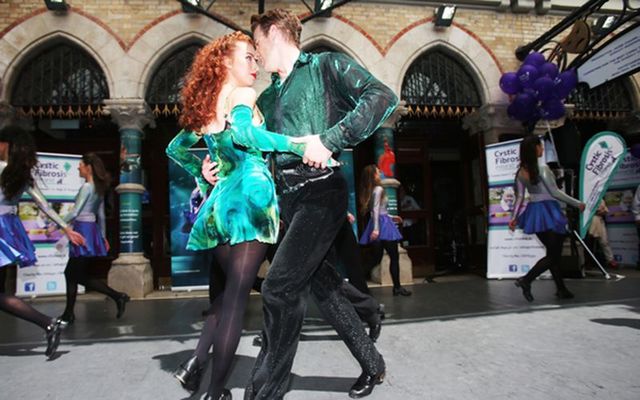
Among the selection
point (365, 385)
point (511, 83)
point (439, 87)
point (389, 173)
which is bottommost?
point (365, 385)

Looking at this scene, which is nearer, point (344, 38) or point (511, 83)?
point (511, 83)

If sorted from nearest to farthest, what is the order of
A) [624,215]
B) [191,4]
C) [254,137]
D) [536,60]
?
[254,137], [191,4], [536,60], [624,215]

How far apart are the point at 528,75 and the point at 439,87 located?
69.0 inches

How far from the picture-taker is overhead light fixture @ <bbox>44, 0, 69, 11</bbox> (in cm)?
680

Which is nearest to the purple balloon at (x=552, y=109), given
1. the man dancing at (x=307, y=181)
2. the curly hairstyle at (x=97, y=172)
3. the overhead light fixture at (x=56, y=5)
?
the man dancing at (x=307, y=181)

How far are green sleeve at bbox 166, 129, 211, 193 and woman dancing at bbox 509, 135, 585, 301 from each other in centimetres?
392

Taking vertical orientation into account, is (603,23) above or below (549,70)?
above

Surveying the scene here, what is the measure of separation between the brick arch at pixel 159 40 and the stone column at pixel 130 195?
32 cm

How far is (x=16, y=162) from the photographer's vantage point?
3.37m

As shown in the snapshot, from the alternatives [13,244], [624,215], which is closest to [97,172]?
[13,244]

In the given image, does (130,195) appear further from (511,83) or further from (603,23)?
(603,23)

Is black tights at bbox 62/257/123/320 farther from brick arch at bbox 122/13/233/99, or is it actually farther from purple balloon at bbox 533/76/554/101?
purple balloon at bbox 533/76/554/101

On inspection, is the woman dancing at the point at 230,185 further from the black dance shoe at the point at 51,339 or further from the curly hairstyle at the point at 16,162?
the curly hairstyle at the point at 16,162

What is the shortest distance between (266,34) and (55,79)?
714 centimetres
